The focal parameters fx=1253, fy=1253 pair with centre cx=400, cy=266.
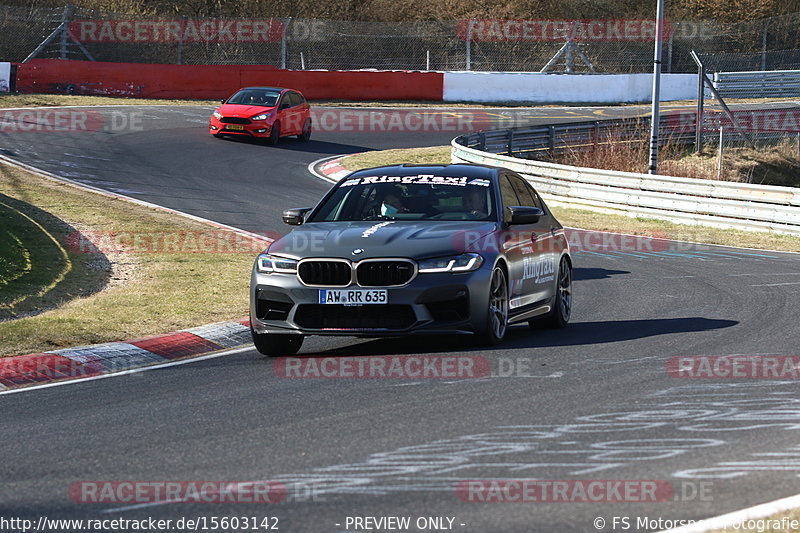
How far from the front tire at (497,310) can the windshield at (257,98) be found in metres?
24.2

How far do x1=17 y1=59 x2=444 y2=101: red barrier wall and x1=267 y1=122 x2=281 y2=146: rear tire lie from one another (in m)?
9.81

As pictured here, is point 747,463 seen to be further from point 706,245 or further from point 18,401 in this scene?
point 706,245

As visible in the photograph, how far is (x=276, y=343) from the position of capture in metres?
10.3

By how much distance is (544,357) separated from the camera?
390 inches

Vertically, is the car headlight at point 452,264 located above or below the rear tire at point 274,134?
above

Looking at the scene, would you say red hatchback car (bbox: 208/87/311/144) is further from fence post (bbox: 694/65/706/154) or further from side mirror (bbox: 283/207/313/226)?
side mirror (bbox: 283/207/313/226)

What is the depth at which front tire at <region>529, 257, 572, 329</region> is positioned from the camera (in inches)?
464

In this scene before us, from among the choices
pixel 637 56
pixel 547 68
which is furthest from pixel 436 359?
pixel 637 56

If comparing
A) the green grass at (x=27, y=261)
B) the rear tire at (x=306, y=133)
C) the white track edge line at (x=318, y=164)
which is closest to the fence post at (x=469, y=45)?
the rear tire at (x=306, y=133)

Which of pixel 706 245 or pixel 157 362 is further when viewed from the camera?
pixel 706 245

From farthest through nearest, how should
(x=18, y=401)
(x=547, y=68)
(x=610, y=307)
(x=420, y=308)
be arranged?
(x=547, y=68), (x=610, y=307), (x=420, y=308), (x=18, y=401)

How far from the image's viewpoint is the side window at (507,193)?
11359 millimetres

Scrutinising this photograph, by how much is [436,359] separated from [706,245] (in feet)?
39.3

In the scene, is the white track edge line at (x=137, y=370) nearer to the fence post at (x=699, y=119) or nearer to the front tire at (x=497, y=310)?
Result: the front tire at (x=497, y=310)
